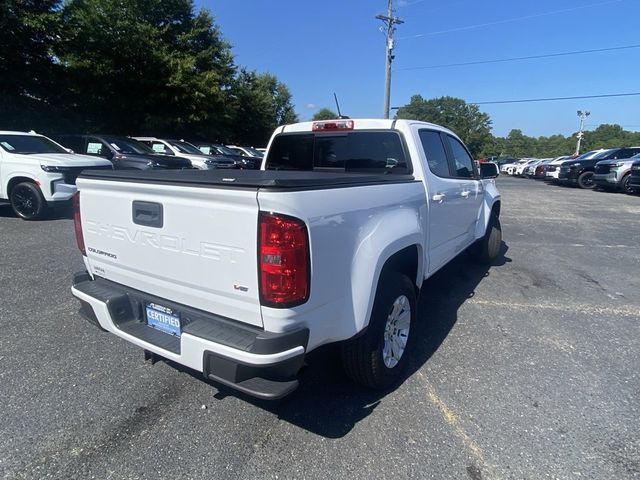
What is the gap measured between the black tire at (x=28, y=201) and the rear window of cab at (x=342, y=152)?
244 inches

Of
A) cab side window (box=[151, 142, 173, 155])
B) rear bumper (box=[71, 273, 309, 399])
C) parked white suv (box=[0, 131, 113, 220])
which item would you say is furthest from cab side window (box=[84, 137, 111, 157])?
rear bumper (box=[71, 273, 309, 399])

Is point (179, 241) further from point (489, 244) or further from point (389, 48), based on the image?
point (389, 48)

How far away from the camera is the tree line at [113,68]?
672 inches

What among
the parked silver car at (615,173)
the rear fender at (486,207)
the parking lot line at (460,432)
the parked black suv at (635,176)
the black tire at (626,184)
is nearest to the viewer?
the parking lot line at (460,432)

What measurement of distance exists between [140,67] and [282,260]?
2363 centimetres

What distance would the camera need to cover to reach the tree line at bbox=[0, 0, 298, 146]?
56.0ft

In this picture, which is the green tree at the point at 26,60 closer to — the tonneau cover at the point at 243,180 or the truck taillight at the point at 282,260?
the tonneau cover at the point at 243,180

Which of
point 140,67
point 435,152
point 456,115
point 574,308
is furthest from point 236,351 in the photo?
point 456,115

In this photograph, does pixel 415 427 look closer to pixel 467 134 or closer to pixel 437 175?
pixel 437 175

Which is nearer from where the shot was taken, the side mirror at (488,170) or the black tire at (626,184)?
the side mirror at (488,170)

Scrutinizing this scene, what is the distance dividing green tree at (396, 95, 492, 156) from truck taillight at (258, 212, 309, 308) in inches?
4314

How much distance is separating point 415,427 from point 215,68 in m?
26.0

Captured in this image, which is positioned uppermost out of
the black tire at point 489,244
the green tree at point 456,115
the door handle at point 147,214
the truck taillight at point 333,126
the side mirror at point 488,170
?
the green tree at point 456,115

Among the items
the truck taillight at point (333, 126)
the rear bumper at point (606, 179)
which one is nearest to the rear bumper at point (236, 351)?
the truck taillight at point (333, 126)
